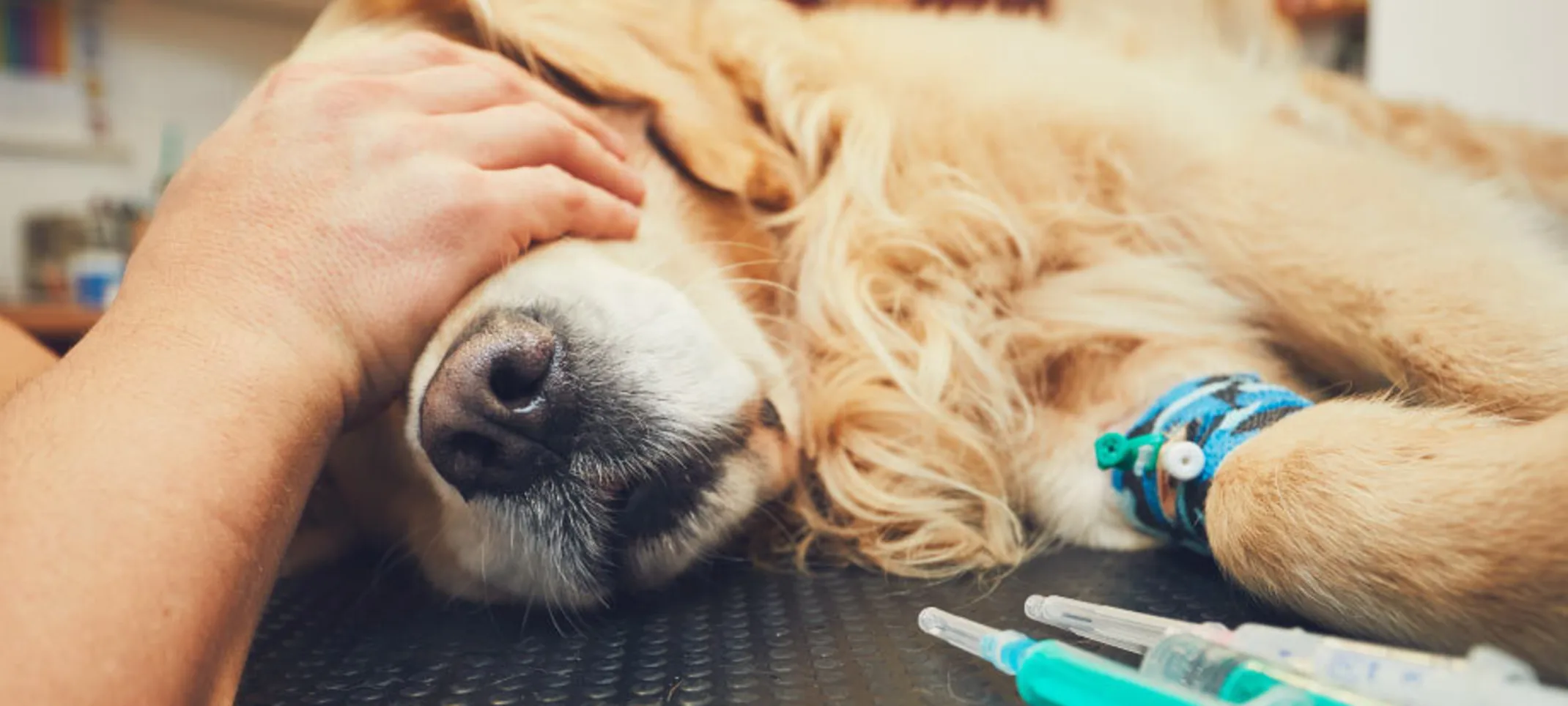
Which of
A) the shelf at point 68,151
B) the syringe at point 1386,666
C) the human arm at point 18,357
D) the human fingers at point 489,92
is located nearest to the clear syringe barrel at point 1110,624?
the syringe at point 1386,666

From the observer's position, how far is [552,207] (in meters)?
0.79

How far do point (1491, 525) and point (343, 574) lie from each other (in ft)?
3.07

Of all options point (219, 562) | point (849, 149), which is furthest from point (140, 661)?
point (849, 149)

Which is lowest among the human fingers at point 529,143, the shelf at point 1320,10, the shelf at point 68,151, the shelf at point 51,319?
the shelf at point 51,319

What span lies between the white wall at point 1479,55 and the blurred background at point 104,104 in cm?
43

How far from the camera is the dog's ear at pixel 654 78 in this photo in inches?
39.0

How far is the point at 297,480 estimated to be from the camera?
24.6 inches

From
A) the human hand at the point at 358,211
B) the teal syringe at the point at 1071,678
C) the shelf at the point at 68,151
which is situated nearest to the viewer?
the teal syringe at the point at 1071,678

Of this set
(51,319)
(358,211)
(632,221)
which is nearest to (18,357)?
(358,211)

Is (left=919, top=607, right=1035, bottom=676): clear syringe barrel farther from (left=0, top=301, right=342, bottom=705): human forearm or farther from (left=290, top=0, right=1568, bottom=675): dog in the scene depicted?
(left=0, top=301, right=342, bottom=705): human forearm

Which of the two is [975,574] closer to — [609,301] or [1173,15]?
[609,301]

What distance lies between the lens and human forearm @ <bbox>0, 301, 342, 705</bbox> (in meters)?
0.47

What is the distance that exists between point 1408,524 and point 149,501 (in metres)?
0.64

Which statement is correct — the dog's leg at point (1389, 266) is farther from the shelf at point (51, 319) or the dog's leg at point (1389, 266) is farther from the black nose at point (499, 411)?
the shelf at point (51, 319)
